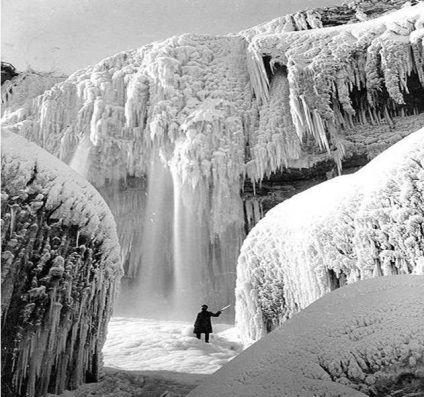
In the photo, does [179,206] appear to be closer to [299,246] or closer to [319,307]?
[299,246]

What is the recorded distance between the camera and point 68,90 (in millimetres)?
9164

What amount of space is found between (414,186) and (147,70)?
6.76m

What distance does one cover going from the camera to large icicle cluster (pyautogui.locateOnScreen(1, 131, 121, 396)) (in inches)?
97.5

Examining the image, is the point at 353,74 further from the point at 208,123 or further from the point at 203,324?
the point at 203,324

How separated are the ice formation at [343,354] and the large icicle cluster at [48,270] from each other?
4.06 feet

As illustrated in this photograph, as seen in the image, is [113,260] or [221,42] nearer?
[113,260]

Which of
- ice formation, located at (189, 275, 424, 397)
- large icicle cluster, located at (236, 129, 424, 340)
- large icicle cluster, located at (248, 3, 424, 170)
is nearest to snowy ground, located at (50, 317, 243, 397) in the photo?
large icicle cluster, located at (236, 129, 424, 340)

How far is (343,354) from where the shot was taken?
183 centimetres

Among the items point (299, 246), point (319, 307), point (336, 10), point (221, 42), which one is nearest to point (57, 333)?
point (319, 307)

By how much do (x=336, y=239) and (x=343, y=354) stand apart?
83.7 inches

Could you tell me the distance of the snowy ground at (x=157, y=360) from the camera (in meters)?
3.16

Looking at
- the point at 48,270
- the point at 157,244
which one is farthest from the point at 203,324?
the point at 157,244

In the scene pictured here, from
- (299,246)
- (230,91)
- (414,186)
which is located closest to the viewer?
(414,186)

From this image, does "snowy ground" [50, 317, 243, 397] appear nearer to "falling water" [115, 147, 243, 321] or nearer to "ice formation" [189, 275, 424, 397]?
"ice formation" [189, 275, 424, 397]
